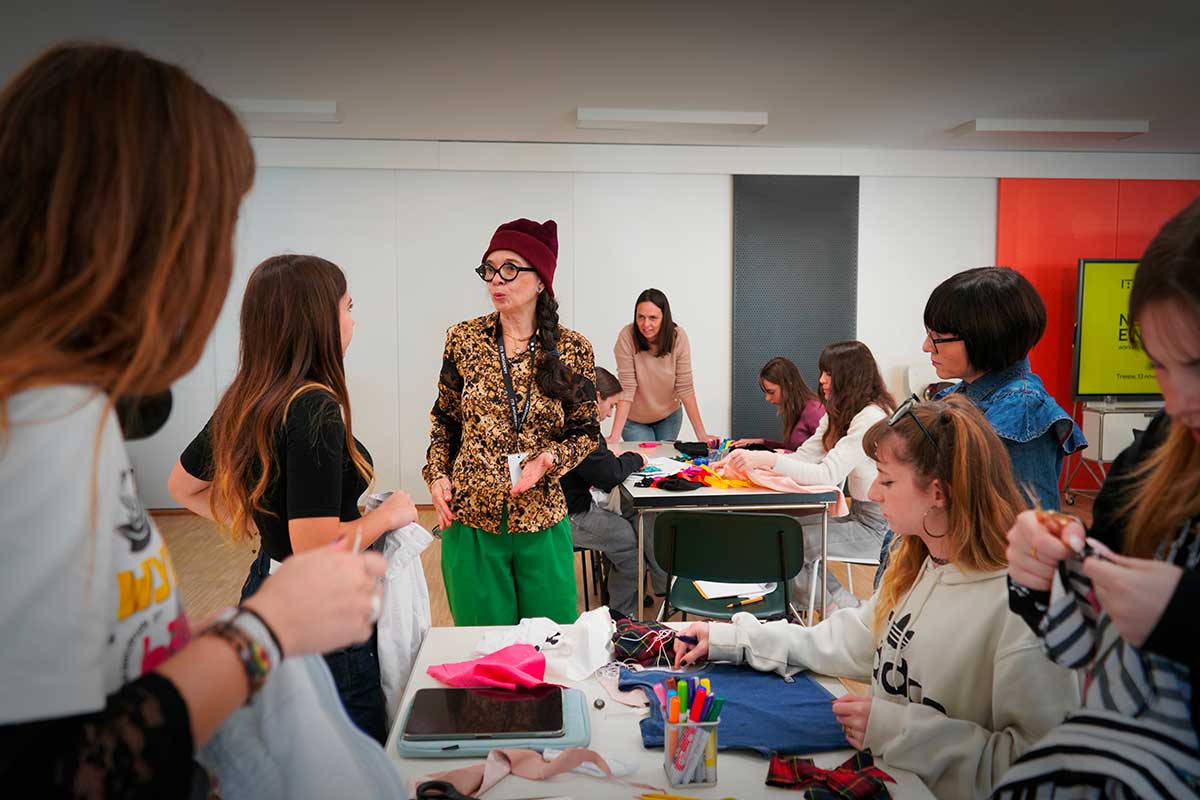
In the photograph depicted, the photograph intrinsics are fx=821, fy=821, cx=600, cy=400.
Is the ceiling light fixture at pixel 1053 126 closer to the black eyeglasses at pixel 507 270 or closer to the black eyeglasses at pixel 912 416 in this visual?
the black eyeglasses at pixel 507 270

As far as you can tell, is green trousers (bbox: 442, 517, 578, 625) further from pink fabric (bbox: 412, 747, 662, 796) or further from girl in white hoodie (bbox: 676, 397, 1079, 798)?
pink fabric (bbox: 412, 747, 662, 796)

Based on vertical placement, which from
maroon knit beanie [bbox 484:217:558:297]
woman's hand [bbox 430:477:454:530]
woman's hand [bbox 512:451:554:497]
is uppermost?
maroon knit beanie [bbox 484:217:558:297]

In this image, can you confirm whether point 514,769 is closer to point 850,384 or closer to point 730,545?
point 730,545

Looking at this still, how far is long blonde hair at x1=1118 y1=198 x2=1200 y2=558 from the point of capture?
902 millimetres

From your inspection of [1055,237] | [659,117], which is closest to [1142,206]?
[1055,237]

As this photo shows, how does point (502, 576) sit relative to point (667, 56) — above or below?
below

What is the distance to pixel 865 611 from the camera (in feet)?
6.00

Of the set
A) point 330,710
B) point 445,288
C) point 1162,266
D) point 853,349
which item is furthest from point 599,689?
point 445,288

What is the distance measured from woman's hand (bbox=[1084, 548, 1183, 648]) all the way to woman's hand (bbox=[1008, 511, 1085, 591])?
0.40ft

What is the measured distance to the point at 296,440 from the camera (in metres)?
1.68

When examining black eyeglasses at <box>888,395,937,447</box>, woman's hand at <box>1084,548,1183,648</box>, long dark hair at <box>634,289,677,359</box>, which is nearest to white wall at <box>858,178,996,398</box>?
long dark hair at <box>634,289,677,359</box>

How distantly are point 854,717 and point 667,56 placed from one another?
3.75 metres

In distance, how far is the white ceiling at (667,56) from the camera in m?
3.74

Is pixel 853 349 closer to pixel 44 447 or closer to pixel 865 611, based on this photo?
pixel 865 611
